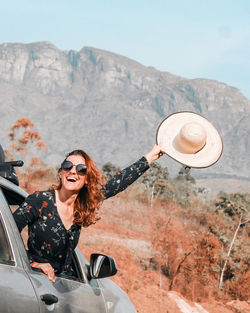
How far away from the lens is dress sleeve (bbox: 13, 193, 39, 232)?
2.56 meters

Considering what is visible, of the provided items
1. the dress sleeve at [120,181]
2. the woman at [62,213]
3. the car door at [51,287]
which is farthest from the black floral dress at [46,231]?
the dress sleeve at [120,181]

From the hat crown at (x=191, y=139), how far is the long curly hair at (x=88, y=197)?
2.58 feet

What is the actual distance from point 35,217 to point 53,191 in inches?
8.6

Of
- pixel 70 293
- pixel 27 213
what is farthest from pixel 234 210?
pixel 27 213

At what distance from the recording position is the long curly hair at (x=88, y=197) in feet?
9.20

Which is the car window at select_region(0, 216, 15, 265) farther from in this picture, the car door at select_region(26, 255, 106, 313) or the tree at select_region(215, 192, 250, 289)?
the tree at select_region(215, 192, 250, 289)

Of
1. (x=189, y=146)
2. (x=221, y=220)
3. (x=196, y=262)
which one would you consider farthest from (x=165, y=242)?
(x=189, y=146)

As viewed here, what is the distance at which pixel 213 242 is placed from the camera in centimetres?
2398

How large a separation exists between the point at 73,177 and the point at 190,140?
103 cm

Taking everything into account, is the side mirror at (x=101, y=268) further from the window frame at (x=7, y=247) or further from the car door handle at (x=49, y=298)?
the window frame at (x=7, y=247)

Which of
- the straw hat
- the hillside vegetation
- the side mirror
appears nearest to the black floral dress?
the side mirror

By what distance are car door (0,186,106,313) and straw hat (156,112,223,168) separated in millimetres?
1091

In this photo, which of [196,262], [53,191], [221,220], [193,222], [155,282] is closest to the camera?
[53,191]

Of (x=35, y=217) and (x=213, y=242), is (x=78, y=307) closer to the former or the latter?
(x=35, y=217)
